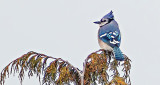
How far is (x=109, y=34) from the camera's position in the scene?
786cm

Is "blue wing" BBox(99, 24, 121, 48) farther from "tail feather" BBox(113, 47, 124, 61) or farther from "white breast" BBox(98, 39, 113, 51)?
"tail feather" BBox(113, 47, 124, 61)

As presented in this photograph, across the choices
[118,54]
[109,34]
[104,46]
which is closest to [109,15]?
[109,34]

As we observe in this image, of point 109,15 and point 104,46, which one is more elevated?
point 109,15

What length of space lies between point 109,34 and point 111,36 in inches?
3.4

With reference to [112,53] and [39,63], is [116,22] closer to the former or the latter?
[112,53]

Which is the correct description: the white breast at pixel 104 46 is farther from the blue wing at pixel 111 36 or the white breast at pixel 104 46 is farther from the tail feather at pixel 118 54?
the tail feather at pixel 118 54

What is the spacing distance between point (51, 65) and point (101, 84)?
3.67ft

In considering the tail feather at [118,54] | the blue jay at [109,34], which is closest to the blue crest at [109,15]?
the blue jay at [109,34]

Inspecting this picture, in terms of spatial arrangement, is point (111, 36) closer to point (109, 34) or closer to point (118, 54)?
point (109, 34)

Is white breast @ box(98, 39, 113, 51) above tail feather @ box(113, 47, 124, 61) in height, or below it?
above

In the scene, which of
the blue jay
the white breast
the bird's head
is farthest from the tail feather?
the bird's head

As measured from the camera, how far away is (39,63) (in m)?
6.73

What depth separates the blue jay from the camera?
25.0 feet

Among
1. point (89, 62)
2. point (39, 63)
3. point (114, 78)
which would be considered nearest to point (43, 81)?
point (39, 63)
